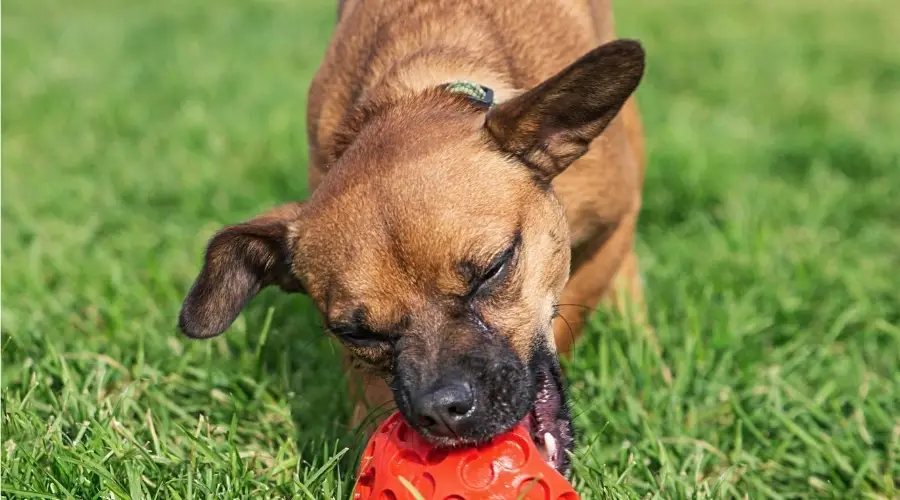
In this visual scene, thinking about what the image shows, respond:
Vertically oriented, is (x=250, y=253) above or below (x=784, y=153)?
above

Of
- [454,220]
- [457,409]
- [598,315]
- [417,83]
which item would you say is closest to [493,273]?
[454,220]

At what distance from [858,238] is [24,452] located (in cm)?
432

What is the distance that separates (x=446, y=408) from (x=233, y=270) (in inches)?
40.6

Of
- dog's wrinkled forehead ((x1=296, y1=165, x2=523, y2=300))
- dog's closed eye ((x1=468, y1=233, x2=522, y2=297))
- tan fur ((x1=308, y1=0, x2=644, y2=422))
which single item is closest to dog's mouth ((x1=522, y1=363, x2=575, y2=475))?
dog's closed eye ((x1=468, y1=233, x2=522, y2=297))

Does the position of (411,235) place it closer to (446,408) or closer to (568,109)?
(446,408)

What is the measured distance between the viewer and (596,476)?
11.2ft

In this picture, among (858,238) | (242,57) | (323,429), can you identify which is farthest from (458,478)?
(242,57)

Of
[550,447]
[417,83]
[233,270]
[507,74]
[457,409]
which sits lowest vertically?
[550,447]

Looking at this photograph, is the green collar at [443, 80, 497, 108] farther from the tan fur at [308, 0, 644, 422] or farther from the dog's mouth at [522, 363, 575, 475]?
the dog's mouth at [522, 363, 575, 475]

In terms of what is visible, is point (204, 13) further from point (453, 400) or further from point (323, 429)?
point (453, 400)

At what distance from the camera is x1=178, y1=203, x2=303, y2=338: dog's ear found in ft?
11.5

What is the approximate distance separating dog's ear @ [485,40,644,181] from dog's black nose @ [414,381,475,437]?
3.03ft

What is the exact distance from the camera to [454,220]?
10.6 ft

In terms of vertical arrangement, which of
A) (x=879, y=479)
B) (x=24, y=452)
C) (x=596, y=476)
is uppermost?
(x=24, y=452)
